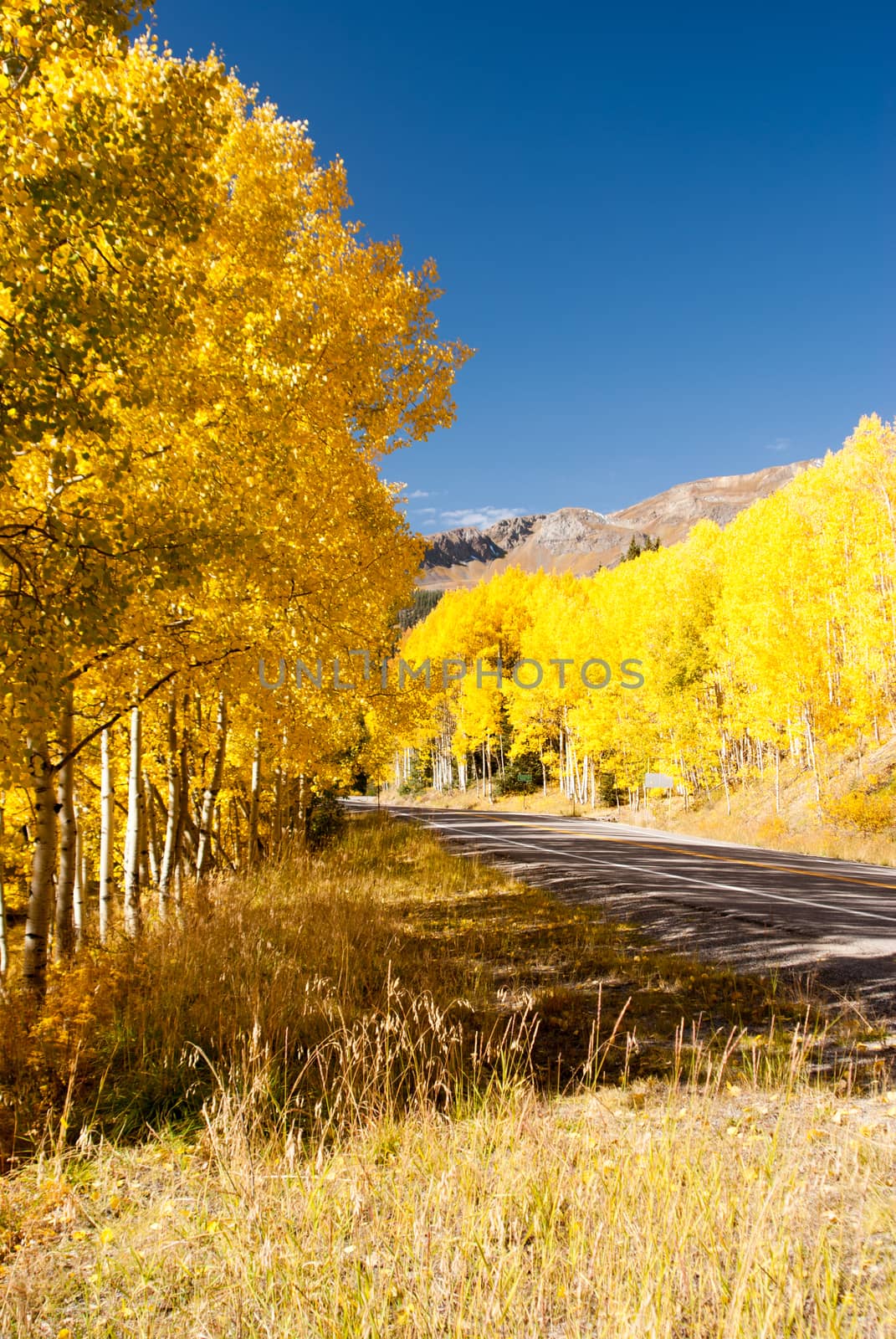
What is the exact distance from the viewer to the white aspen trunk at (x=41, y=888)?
5.30 metres

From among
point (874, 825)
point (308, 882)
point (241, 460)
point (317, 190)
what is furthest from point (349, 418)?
Result: point (874, 825)

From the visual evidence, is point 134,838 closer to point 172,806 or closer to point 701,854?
point 172,806

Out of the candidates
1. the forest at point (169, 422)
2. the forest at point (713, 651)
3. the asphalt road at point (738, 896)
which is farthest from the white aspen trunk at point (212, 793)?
the asphalt road at point (738, 896)

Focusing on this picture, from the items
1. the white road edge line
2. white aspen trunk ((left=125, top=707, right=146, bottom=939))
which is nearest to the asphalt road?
the white road edge line

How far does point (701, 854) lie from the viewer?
14125mm

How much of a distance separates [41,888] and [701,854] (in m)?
12.5

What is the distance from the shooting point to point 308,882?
Result: 9758mm

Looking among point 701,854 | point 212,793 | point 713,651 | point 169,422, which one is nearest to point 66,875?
point 212,793

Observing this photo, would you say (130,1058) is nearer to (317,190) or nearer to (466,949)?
(466,949)

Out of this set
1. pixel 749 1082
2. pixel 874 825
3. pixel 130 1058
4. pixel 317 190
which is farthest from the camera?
pixel 874 825

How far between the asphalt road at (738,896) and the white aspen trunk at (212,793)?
5129mm

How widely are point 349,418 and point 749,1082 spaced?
8401mm

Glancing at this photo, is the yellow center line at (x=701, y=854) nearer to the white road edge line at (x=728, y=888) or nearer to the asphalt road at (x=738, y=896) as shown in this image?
the asphalt road at (x=738, y=896)

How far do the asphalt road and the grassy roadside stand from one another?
37.0 inches
